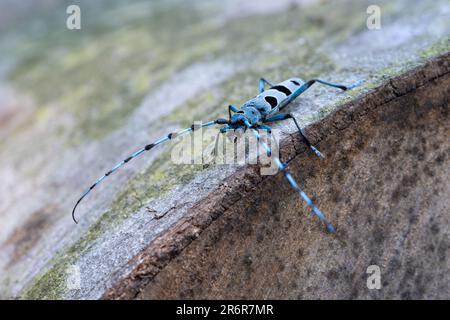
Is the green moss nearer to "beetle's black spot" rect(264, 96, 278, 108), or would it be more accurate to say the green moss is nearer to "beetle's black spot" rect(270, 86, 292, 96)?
"beetle's black spot" rect(270, 86, 292, 96)

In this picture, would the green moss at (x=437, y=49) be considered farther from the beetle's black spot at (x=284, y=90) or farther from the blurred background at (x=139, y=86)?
the beetle's black spot at (x=284, y=90)

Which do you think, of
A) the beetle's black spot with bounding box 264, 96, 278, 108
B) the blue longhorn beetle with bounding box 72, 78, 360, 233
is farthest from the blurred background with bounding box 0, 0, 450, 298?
the beetle's black spot with bounding box 264, 96, 278, 108

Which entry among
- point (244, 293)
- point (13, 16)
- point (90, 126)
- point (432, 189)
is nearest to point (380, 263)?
point (432, 189)

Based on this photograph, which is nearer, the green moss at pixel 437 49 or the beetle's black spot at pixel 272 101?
the green moss at pixel 437 49

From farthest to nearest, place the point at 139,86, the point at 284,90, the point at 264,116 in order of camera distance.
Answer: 1. the point at 139,86
2. the point at 284,90
3. the point at 264,116

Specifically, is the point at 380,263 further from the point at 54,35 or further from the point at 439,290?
the point at 54,35

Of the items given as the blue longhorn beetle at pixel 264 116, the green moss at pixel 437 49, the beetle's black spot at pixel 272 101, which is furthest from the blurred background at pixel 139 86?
the beetle's black spot at pixel 272 101

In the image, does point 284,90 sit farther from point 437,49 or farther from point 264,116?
point 437,49

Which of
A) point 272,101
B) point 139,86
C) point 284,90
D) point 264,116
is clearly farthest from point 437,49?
point 139,86

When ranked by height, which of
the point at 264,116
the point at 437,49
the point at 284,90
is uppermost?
the point at 437,49
